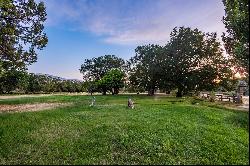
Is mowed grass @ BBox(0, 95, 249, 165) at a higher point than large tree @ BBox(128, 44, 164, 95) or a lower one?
lower

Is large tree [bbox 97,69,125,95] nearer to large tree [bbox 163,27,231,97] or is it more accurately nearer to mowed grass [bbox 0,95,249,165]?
large tree [bbox 163,27,231,97]

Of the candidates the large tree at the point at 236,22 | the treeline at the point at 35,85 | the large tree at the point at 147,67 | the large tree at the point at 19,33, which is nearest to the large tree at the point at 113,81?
the large tree at the point at 147,67

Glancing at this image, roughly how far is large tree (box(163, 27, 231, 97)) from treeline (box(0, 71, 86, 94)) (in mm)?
58084

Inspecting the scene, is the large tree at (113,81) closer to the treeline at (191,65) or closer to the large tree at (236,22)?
the treeline at (191,65)

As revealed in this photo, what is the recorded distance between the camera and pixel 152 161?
17.9 m

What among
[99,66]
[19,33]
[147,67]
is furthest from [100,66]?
[19,33]

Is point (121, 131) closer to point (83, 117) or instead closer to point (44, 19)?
point (83, 117)

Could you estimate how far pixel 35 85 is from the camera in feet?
474

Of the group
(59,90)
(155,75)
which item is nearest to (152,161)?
(155,75)

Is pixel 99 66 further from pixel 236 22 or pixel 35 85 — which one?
pixel 236 22

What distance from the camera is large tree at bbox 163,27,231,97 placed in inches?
2970

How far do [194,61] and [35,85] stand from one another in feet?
279

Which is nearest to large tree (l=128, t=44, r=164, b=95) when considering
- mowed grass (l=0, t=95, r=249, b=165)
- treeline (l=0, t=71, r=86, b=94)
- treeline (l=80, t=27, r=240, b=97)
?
treeline (l=80, t=27, r=240, b=97)

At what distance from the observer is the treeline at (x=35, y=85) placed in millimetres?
125375
